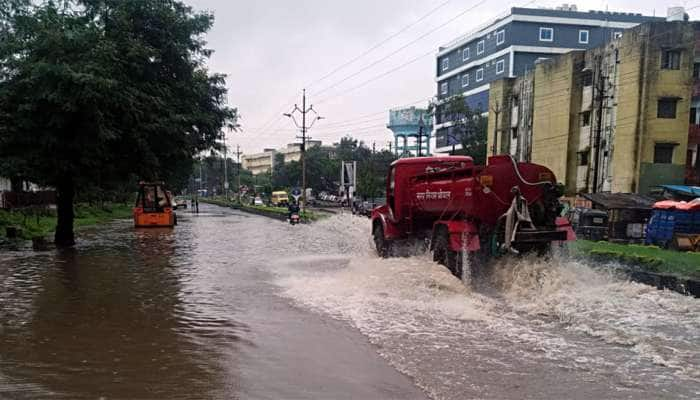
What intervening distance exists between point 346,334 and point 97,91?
9.55m

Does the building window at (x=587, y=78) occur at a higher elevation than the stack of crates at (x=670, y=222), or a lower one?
higher

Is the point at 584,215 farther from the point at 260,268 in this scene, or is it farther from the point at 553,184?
the point at 260,268

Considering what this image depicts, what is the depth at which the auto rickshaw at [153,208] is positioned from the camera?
26.2 metres

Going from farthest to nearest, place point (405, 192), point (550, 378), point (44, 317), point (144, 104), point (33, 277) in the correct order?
point (144, 104) < point (405, 192) < point (33, 277) < point (44, 317) < point (550, 378)

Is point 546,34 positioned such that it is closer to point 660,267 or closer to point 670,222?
point 670,222

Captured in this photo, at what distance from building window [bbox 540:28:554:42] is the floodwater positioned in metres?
54.1

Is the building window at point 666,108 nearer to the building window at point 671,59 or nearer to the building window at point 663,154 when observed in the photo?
the building window at point 663,154

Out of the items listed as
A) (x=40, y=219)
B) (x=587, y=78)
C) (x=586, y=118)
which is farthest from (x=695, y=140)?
(x=40, y=219)

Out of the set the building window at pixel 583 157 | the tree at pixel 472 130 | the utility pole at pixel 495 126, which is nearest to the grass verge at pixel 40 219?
the utility pole at pixel 495 126

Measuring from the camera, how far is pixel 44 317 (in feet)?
24.8

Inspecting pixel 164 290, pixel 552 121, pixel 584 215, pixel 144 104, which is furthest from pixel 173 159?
pixel 552 121

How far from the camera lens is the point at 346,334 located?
6824mm

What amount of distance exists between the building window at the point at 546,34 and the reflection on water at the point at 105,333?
55857mm

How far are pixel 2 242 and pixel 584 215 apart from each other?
20.1 m
